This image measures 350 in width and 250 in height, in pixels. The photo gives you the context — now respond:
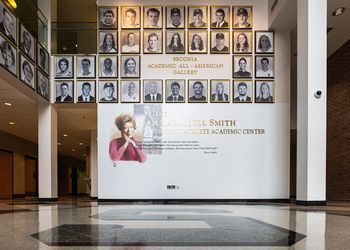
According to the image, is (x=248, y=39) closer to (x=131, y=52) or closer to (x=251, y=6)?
(x=251, y=6)

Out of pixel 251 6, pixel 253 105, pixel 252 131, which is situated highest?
pixel 251 6

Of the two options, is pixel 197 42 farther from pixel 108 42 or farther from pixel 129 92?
pixel 108 42

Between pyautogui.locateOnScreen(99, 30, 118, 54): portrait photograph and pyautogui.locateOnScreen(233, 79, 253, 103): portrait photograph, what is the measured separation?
451 centimetres

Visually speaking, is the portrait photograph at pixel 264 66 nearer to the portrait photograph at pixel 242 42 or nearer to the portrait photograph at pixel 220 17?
the portrait photograph at pixel 242 42

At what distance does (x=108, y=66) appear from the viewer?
13570mm

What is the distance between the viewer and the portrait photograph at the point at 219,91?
13.4m

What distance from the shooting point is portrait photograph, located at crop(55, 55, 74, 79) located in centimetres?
1370

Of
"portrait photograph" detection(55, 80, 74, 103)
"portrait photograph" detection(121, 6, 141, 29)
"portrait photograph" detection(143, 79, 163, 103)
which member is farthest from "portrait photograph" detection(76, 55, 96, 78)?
"portrait photograph" detection(143, 79, 163, 103)

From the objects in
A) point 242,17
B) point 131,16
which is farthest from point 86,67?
point 242,17

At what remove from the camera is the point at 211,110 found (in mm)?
13352

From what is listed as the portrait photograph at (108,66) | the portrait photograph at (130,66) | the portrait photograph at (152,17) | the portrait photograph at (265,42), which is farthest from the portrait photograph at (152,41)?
the portrait photograph at (265,42)

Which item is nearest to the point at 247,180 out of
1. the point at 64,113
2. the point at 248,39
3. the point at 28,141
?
the point at 248,39

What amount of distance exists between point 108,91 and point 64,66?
193cm

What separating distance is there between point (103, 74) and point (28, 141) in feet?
48.9
